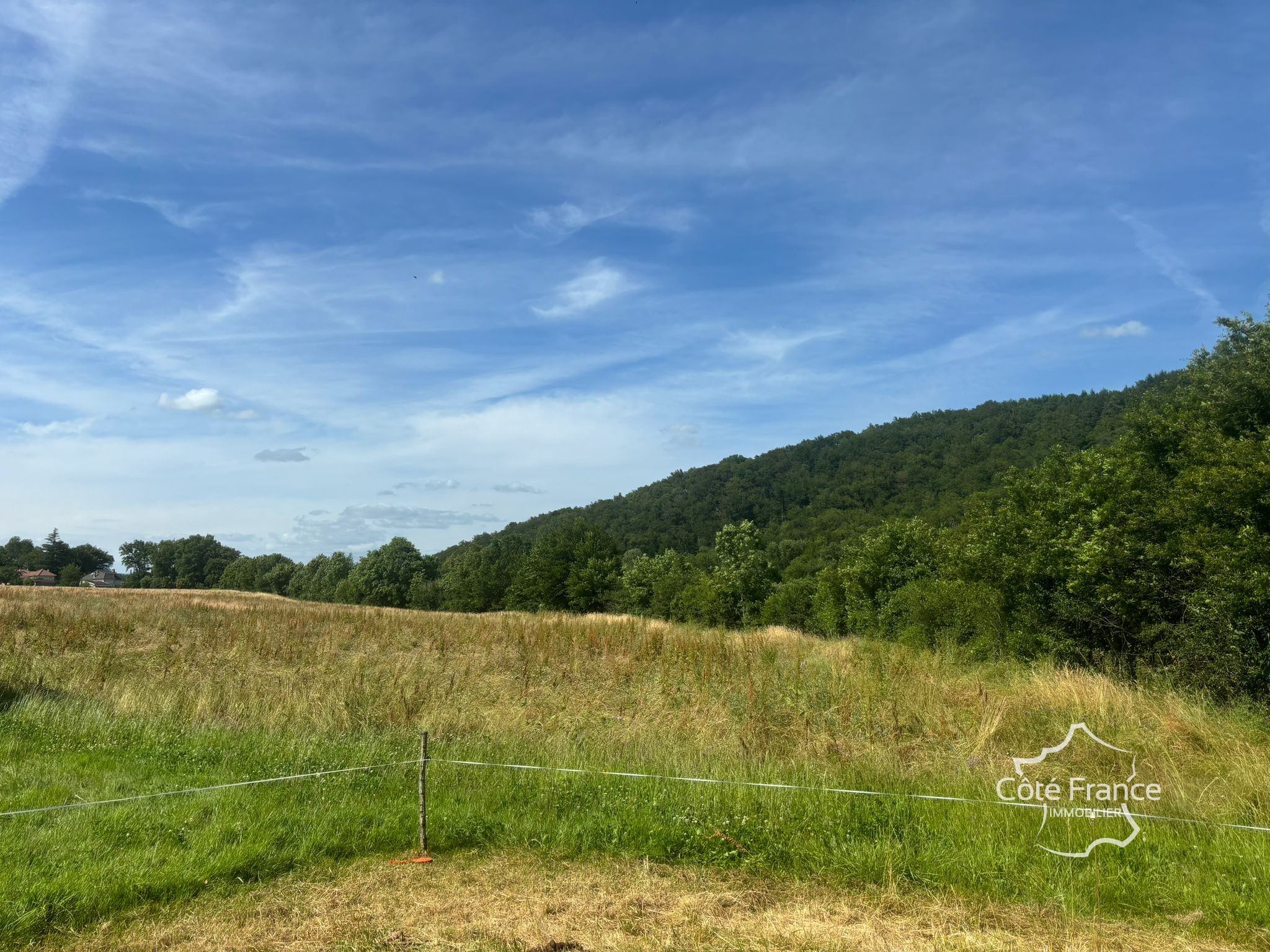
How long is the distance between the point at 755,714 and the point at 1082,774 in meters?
3.26

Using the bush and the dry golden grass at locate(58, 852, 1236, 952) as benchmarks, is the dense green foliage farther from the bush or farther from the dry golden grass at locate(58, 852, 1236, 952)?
the dry golden grass at locate(58, 852, 1236, 952)

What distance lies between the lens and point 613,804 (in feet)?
19.4

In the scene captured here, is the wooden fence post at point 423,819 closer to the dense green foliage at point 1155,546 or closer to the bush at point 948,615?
the dense green foliage at point 1155,546

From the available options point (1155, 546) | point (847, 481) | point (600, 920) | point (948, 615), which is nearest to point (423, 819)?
point (600, 920)

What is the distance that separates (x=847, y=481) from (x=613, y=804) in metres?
88.1

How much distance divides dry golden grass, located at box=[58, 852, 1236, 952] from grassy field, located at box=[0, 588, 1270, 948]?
0.03 meters

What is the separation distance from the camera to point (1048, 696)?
906cm

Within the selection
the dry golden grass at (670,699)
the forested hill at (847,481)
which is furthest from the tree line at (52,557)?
the dry golden grass at (670,699)

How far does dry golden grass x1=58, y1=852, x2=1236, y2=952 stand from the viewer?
3.88 metres

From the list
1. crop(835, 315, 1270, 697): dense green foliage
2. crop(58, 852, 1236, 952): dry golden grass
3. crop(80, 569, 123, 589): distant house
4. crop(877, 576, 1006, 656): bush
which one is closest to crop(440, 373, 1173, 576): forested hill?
crop(877, 576, 1006, 656): bush

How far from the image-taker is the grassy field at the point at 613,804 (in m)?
4.26

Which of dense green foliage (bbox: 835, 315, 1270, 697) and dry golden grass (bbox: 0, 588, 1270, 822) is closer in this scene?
dry golden grass (bbox: 0, 588, 1270, 822)

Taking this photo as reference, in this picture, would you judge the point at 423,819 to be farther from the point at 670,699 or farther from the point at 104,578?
the point at 104,578

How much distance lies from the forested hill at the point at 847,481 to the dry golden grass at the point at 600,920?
1601 inches
